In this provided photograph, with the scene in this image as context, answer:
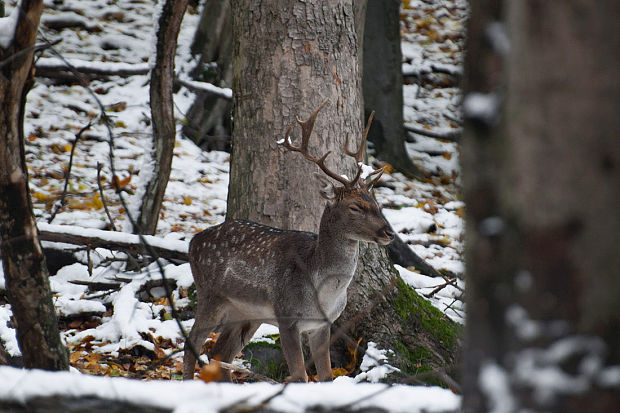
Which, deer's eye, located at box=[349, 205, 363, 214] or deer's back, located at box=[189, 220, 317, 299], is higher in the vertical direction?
deer's eye, located at box=[349, 205, 363, 214]

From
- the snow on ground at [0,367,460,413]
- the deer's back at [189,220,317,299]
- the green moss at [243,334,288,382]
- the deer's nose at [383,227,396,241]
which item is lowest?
the green moss at [243,334,288,382]

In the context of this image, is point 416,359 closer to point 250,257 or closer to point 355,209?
point 355,209

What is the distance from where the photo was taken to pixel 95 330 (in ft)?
18.9

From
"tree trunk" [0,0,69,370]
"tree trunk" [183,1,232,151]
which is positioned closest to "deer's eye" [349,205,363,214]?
"tree trunk" [0,0,69,370]

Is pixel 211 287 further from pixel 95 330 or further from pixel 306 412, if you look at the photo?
pixel 306 412

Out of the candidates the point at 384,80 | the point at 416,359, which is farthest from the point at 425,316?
the point at 384,80

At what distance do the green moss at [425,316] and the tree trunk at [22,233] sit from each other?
10.6ft

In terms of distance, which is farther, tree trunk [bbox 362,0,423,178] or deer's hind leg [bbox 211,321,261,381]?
tree trunk [bbox 362,0,423,178]

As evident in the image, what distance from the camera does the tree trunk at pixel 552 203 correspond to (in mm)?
1320

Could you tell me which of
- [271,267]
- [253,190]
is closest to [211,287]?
[271,267]

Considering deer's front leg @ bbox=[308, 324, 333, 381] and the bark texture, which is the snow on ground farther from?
the bark texture

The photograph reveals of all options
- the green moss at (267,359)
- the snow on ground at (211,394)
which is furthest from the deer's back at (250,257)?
the snow on ground at (211,394)

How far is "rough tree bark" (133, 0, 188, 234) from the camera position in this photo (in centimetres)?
715

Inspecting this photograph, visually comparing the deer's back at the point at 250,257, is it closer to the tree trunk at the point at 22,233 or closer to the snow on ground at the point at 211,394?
the tree trunk at the point at 22,233
